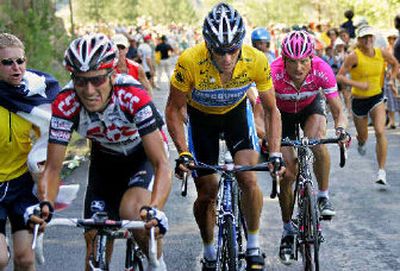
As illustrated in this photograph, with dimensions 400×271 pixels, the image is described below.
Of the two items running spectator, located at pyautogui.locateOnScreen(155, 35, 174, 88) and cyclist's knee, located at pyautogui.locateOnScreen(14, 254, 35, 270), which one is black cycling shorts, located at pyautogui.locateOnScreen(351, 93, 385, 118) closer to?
cyclist's knee, located at pyautogui.locateOnScreen(14, 254, 35, 270)

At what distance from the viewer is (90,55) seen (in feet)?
17.9

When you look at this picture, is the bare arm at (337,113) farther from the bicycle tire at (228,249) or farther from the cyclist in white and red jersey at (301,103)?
the bicycle tire at (228,249)

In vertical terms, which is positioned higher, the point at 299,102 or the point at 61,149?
the point at 61,149

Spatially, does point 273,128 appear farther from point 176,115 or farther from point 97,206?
point 97,206

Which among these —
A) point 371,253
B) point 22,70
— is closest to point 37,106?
point 22,70

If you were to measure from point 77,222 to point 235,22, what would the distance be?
7.25 feet

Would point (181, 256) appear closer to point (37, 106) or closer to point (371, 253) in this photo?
point (371, 253)

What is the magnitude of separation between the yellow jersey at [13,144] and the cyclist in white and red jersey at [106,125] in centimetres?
63

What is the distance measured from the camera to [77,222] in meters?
5.08

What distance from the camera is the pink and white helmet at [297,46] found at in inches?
313

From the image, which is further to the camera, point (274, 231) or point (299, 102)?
point (274, 231)

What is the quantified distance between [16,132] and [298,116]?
3.22 metres

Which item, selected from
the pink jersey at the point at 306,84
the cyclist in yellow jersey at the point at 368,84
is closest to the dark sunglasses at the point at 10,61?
the pink jersey at the point at 306,84

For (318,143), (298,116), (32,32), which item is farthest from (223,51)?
(32,32)
